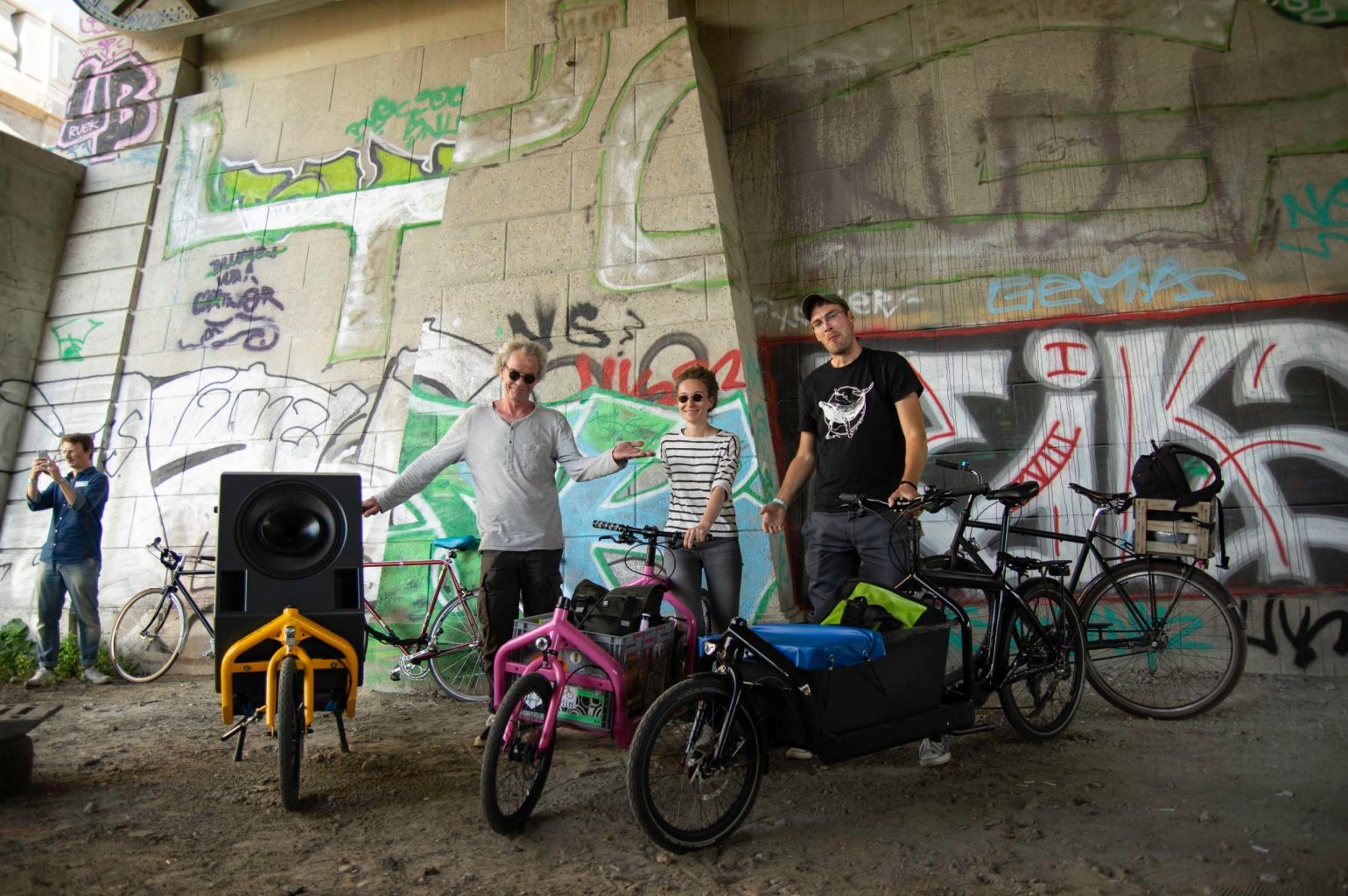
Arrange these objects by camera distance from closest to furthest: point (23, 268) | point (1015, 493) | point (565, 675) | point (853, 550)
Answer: point (565, 675) → point (1015, 493) → point (853, 550) → point (23, 268)

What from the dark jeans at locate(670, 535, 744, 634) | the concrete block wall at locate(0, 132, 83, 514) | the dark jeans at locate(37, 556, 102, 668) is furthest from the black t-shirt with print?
→ the concrete block wall at locate(0, 132, 83, 514)

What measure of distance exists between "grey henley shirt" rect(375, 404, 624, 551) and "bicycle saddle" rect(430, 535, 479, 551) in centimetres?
134

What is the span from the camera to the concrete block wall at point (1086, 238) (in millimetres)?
5012

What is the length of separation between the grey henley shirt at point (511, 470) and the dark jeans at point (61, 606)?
3760 millimetres

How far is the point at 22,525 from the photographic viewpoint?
7.09 metres

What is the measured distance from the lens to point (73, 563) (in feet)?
19.6

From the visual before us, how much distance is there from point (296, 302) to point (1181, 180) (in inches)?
263

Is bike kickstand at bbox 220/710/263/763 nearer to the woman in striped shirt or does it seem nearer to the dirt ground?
the dirt ground

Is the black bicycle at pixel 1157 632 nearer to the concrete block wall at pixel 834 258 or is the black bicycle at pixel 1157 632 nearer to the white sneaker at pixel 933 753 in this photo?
the white sneaker at pixel 933 753

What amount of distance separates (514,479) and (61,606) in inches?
177

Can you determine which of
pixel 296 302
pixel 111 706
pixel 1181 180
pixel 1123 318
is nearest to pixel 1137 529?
pixel 1123 318

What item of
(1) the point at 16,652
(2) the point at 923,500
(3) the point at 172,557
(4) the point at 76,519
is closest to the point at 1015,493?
(2) the point at 923,500

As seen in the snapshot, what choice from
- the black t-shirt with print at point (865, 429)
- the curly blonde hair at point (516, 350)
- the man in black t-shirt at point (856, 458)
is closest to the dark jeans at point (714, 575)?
the man in black t-shirt at point (856, 458)

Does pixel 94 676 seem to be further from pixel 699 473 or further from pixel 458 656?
pixel 699 473
